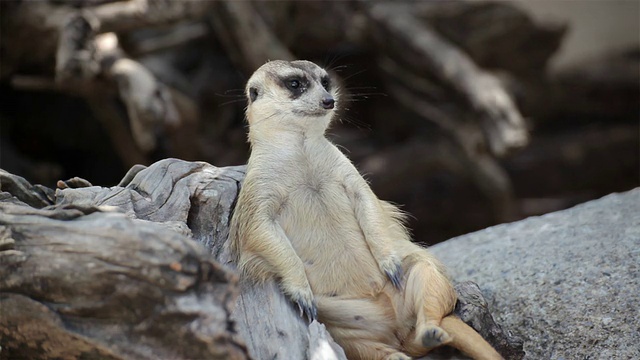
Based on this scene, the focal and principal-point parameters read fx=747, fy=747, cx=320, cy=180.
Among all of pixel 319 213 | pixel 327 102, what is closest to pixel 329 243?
pixel 319 213

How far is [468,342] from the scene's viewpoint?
2.71 meters

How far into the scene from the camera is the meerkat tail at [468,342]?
2682mm

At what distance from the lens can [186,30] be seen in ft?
24.0

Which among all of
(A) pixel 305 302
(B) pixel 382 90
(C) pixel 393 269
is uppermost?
(C) pixel 393 269

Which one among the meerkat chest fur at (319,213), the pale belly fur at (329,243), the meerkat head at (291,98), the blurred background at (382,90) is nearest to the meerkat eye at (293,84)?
the meerkat head at (291,98)

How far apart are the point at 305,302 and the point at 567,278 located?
1387 mm

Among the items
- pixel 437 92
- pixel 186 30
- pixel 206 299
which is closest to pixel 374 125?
pixel 437 92

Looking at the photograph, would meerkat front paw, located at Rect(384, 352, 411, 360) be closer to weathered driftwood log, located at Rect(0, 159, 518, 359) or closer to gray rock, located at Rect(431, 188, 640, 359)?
weathered driftwood log, located at Rect(0, 159, 518, 359)

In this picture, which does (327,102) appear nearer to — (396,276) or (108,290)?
(396,276)

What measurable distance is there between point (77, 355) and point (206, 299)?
0.46 meters

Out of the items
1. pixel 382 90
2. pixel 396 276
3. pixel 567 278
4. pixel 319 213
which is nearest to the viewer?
pixel 396 276

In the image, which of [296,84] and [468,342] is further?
[296,84]

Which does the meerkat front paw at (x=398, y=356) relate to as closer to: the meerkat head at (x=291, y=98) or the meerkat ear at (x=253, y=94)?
the meerkat head at (x=291, y=98)

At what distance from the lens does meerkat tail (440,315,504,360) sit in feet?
8.80
